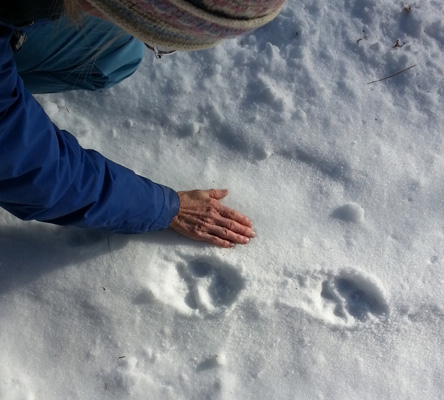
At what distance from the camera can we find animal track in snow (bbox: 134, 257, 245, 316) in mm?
1447

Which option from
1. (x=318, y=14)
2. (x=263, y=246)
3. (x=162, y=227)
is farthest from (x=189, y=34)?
(x=318, y=14)

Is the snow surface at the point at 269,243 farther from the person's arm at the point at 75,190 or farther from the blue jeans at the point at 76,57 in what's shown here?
the blue jeans at the point at 76,57

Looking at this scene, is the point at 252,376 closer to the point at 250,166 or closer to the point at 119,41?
the point at 250,166

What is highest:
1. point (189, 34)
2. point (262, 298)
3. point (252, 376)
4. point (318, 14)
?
point (189, 34)

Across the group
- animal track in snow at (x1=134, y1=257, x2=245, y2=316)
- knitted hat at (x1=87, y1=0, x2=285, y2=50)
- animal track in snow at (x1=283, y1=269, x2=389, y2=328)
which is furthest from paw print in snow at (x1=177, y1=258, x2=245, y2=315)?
knitted hat at (x1=87, y1=0, x2=285, y2=50)

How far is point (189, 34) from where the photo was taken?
2.59 ft

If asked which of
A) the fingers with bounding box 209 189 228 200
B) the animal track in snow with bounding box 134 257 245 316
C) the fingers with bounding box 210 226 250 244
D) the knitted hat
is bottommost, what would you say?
the animal track in snow with bounding box 134 257 245 316

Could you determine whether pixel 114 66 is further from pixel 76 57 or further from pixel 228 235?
pixel 228 235

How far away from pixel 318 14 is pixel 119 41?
81 centimetres

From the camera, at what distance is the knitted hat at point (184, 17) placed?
715mm

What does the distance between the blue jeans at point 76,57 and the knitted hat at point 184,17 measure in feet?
1.26

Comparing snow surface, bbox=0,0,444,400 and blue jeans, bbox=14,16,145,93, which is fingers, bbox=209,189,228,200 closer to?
snow surface, bbox=0,0,444,400

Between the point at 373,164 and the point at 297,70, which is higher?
the point at 297,70

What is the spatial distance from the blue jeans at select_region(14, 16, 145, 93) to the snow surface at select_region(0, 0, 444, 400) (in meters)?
0.19
